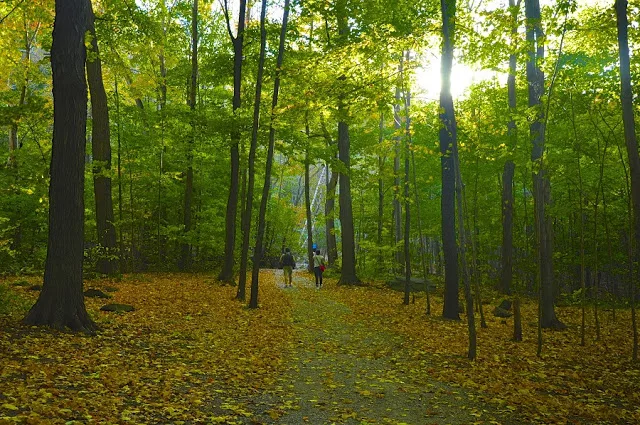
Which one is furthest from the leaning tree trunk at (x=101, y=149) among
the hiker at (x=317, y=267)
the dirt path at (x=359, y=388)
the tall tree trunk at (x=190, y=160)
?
the dirt path at (x=359, y=388)

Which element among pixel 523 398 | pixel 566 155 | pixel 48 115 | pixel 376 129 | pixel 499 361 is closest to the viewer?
pixel 523 398

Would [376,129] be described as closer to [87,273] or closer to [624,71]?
[87,273]

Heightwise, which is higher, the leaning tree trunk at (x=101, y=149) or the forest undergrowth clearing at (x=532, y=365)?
the leaning tree trunk at (x=101, y=149)

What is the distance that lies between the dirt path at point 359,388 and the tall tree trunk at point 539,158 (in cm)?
367

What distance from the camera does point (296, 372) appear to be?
289 inches

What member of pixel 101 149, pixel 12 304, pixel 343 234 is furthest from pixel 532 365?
pixel 101 149

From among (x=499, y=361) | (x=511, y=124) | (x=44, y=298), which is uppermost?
(x=511, y=124)

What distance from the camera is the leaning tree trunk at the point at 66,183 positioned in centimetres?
806

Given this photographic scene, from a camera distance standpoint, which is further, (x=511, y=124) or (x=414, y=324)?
(x=511, y=124)

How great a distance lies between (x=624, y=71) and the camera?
6.98 m

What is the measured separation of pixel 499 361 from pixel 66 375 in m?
7.26

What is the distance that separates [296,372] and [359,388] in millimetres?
1237

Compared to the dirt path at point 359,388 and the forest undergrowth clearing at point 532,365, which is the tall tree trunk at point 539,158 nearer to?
the forest undergrowth clearing at point 532,365

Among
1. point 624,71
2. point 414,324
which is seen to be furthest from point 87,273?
point 624,71
